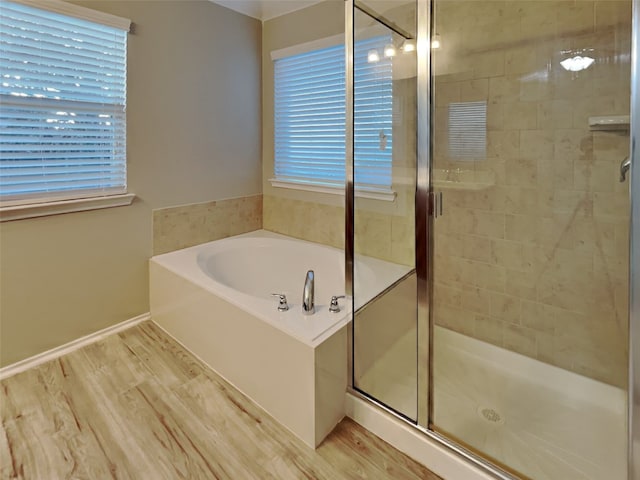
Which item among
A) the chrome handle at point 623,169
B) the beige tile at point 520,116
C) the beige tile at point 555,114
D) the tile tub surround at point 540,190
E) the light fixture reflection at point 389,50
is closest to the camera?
the chrome handle at point 623,169

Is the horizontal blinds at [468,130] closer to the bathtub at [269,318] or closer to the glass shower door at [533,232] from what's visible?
the glass shower door at [533,232]

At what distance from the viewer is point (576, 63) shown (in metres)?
1.78

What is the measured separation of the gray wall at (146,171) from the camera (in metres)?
2.08

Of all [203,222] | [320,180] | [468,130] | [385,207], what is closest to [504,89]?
[468,130]

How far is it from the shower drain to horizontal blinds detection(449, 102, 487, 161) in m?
1.37

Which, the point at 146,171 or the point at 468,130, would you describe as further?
the point at 146,171

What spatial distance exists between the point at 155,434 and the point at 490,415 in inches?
62.4

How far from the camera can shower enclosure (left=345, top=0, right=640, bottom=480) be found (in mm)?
1653

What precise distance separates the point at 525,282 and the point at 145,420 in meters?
2.10

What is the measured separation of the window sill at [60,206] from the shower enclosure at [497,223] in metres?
1.52

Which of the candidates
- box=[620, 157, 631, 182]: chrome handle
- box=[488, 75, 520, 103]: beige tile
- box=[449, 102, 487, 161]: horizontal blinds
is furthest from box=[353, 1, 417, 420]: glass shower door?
box=[620, 157, 631, 182]: chrome handle

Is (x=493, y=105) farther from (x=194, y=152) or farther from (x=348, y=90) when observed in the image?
(x=194, y=152)

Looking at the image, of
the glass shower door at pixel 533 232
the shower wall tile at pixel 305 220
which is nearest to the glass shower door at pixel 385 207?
the glass shower door at pixel 533 232

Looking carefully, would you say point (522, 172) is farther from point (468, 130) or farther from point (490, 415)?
point (490, 415)
